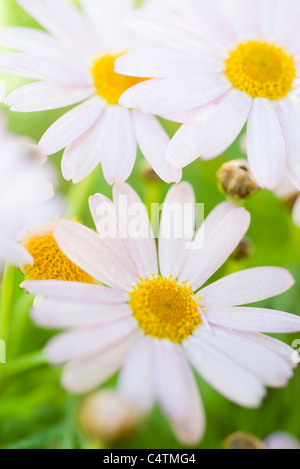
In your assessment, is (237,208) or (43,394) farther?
(43,394)

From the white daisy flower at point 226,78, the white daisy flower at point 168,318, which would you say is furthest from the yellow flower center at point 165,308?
the white daisy flower at point 226,78

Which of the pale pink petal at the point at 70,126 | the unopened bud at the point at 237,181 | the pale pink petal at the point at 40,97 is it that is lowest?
the unopened bud at the point at 237,181

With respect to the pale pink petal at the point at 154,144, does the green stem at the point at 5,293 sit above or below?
below

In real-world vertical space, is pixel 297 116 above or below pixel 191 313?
above

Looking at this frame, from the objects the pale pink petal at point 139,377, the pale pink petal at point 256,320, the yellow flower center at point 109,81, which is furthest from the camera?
the yellow flower center at point 109,81

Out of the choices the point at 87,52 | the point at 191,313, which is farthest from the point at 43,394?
the point at 87,52

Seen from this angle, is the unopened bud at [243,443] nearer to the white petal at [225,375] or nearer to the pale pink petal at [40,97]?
A: the white petal at [225,375]
